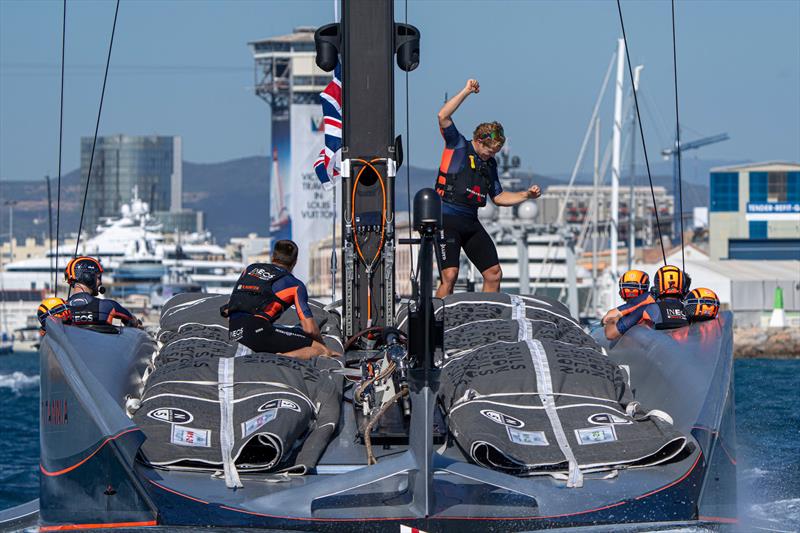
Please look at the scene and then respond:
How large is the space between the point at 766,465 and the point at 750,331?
34.6 meters

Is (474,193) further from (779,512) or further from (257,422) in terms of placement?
(257,422)

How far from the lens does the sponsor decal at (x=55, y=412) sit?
233 inches

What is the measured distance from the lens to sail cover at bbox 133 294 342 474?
18.7ft

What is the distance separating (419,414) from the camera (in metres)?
5.18

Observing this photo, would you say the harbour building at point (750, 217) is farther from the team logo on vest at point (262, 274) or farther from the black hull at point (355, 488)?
the black hull at point (355, 488)

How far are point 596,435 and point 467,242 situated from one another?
308 cm

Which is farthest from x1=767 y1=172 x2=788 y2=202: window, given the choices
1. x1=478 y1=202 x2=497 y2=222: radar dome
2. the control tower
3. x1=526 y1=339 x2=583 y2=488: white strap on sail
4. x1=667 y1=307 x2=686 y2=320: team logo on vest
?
x1=526 y1=339 x2=583 y2=488: white strap on sail

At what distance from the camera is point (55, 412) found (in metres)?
6.05

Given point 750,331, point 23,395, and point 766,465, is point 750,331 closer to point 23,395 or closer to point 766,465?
point 23,395

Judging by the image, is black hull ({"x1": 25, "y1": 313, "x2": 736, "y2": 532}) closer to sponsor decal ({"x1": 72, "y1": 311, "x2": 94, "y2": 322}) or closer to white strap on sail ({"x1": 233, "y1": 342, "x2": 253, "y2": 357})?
white strap on sail ({"x1": 233, "y1": 342, "x2": 253, "y2": 357})

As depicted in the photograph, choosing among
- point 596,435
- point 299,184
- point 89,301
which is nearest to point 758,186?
point 299,184

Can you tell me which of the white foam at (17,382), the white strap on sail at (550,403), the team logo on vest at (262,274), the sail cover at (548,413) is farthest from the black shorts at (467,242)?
the white foam at (17,382)

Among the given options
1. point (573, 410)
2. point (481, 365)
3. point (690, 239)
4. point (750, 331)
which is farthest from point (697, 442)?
point (690, 239)

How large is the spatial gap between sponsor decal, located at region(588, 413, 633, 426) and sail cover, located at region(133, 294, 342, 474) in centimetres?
115
